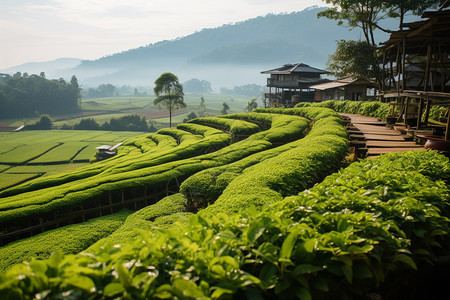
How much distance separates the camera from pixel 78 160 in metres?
56.4

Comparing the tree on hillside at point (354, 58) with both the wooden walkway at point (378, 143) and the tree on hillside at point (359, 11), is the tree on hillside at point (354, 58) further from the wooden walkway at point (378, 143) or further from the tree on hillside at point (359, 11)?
the wooden walkway at point (378, 143)

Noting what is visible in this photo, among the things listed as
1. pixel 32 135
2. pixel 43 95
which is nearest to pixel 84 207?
pixel 32 135

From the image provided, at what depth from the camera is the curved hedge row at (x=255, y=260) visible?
2008 millimetres

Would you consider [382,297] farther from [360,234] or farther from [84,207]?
[84,207]

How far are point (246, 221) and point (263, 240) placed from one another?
0.28 metres

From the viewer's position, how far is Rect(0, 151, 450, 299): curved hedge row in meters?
2.01

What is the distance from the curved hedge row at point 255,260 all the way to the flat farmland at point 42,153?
155ft

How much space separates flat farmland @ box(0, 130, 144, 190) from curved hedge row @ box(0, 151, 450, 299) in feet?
155

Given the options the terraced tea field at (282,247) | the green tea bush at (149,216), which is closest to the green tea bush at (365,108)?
the green tea bush at (149,216)

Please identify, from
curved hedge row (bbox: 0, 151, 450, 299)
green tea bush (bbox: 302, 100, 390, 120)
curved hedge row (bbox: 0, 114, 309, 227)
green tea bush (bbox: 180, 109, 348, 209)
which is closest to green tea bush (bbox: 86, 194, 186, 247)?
green tea bush (bbox: 180, 109, 348, 209)

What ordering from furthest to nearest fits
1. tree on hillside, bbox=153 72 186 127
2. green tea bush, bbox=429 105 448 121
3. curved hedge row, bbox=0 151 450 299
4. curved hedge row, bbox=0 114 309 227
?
tree on hillside, bbox=153 72 186 127 < green tea bush, bbox=429 105 448 121 < curved hedge row, bbox=0 114 309 227 < curved hedge row, bbox=0 151 450 299

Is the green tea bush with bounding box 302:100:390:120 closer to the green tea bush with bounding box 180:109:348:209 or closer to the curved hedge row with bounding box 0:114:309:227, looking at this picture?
the curved hedge row with bounding box 0:114:309:227

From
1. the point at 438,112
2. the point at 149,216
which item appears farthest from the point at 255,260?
the point at 438,112

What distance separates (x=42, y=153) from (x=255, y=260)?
71.0 m
